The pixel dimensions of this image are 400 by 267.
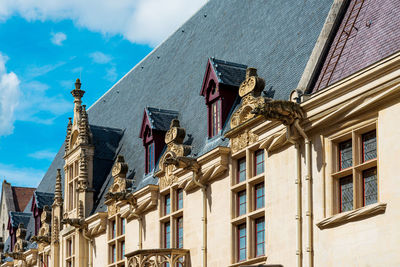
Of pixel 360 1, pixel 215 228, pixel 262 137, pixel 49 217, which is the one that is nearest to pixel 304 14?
pixel 360 1

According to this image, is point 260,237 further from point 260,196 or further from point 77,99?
point 77,99

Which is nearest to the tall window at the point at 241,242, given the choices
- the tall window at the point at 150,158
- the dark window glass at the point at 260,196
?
the dark window glass at the point at 260,196

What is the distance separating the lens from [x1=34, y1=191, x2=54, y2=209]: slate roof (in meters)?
44.0

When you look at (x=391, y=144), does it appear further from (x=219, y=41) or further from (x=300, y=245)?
(x=219, y=41)

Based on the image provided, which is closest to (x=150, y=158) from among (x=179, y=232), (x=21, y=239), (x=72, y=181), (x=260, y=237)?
(x=179, y=232)

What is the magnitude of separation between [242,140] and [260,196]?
1724 millimetres

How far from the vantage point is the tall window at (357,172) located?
2050cm

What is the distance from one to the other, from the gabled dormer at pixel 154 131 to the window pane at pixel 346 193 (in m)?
11.5

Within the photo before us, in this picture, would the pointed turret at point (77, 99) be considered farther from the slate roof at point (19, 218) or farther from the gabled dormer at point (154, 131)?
the slate roof at point (19, 218)

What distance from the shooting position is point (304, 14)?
1083 inches

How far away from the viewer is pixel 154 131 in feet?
104

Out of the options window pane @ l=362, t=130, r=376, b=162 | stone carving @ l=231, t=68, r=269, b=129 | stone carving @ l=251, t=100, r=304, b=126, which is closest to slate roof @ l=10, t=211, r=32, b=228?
stone carving @ l=231, t=68, r=269, b=129

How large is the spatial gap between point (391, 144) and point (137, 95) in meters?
21.7

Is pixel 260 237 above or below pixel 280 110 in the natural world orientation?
below
